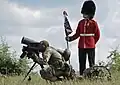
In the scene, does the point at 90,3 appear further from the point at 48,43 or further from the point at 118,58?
the point at 118,58

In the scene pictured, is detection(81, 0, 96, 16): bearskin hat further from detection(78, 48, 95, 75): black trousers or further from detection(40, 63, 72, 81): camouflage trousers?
detection(40, 63, 72, 81): camouflage trousers

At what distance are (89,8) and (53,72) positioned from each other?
2.68 m

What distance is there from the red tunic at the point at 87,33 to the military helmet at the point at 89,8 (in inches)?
14.2

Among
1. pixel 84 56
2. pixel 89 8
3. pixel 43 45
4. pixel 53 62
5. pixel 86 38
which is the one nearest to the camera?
pixel 43 45

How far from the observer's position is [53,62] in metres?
12.7

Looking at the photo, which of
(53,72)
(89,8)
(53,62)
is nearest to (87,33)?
(89,8)

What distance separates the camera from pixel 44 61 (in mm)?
12344

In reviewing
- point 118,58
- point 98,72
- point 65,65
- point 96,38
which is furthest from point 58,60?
point 118,58

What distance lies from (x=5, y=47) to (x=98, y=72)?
657 centimetres

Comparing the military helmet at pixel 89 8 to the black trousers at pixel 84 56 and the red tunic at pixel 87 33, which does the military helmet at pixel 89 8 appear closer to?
the red tunic at pixel 87 33

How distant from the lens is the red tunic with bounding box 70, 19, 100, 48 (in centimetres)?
1402

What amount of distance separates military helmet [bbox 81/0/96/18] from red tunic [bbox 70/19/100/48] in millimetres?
362

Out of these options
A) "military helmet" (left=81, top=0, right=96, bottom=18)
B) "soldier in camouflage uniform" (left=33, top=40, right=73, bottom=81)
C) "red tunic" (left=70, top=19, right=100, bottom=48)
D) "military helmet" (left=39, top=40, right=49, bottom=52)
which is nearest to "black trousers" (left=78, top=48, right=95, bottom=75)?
"red tunic" (left=70, top=19, right=100, bottom=48)

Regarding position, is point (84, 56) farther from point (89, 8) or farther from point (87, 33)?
point (89, 8)
